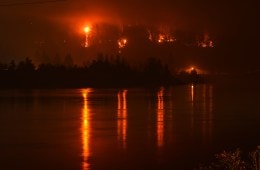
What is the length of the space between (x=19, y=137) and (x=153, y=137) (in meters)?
6.32

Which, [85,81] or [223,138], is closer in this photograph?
[223,138]

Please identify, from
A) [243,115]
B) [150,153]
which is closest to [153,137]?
[150,153]

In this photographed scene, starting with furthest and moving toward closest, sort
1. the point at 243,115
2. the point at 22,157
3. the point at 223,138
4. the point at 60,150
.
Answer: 1. the point at 243,115
2. the point at 223,138
3. the point at 60,150
4. the point at 22,157

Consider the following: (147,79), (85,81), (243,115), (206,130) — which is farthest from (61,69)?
(206,130)

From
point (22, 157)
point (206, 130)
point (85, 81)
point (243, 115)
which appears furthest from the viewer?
point (85, 81)

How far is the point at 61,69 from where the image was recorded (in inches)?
6526

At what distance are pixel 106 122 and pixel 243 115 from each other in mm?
11601

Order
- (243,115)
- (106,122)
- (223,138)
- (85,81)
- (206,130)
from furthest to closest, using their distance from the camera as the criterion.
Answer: (85,81), (243,115), (106,122), (206,130), (223,138)

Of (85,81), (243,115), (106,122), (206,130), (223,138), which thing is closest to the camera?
(223,138)

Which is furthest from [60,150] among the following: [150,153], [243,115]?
[243,115]

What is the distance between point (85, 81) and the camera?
529 ft

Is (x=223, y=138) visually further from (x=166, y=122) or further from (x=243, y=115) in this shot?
(x=243, y=115)

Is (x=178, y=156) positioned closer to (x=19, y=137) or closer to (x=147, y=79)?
(x=19, y=137)

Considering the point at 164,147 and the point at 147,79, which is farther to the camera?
the point at 147,79
